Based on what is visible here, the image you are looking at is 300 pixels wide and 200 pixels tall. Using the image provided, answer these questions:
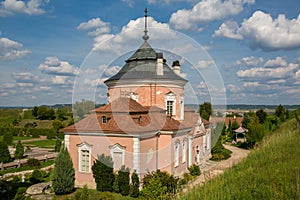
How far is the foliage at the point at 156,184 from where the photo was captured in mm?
12134

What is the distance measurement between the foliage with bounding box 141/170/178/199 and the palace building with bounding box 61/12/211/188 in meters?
0.56

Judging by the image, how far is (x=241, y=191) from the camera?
4969 millimetres

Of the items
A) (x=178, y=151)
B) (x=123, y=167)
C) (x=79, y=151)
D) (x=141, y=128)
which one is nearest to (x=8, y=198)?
(x=79, y=151)

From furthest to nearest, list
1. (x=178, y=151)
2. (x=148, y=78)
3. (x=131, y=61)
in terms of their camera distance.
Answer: (x=131, y=61), (x=148, y=78), (x=178, y=151)

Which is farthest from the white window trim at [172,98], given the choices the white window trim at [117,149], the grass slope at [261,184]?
the grass slope at [261,184]

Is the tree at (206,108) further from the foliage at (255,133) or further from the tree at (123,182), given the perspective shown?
the tree at (123,182)

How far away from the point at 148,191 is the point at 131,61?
10.3 m

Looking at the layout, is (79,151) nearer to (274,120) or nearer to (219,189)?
(219,189)

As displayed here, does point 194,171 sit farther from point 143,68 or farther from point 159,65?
point 143,68

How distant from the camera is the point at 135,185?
43.2 feet

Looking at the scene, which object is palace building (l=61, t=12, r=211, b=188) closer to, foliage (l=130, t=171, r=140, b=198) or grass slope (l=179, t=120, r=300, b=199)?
foliage (l=130, t=171, r=140, b=198)

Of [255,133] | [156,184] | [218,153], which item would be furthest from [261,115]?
[156,184]

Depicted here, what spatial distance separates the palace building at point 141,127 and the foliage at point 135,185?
11.7 inches

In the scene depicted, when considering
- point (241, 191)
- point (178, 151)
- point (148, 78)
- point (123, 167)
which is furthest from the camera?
point (148, 78)
